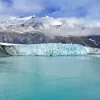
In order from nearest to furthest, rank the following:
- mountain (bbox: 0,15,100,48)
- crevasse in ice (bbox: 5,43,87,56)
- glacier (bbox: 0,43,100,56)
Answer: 1. glacier (bbox: 0,43,100,56)
2. crevasse in ice (bbox: 5,43,87,56)
3. mountain (bbox: 0,15,100,48)

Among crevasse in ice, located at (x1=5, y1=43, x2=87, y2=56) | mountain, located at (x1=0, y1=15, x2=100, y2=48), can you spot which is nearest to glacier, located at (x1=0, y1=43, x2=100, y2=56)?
crevasse in ice, located at (x1=5, y1=43, x2=87, y2=56)

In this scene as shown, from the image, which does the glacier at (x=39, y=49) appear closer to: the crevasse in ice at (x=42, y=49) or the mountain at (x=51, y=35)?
the crevasse in ice at (x=42, y=49)

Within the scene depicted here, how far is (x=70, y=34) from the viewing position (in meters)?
121

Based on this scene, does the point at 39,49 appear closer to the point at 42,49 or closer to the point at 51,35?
the point at 42,49

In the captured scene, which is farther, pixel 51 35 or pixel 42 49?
pixel 51 35

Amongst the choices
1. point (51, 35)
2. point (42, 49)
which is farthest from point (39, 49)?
point (51, 35)

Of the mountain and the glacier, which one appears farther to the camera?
the mountain

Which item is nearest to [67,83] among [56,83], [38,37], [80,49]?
[56,83]

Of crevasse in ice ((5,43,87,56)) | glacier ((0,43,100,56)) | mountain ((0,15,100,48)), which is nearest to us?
glacier ((0,43,100,56))

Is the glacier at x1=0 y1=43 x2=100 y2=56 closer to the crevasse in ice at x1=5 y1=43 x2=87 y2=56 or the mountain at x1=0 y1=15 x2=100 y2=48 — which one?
the crevasse in ice at x1=5 y1=43 x2=87 y2=56

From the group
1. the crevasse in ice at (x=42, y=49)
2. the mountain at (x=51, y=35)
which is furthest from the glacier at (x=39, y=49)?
the mountain at (x=51, y=35)

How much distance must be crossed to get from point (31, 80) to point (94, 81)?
287 centimetres

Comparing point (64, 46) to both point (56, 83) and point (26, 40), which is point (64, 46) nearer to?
point (56, 83)

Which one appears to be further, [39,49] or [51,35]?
[51,35]
